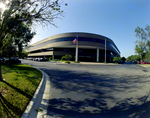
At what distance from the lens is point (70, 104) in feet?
11.9

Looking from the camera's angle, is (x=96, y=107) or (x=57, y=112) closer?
(x=57, y=112)

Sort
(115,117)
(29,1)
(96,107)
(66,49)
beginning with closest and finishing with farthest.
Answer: (115,117) < (96,107) < (29,1) < (66,49)

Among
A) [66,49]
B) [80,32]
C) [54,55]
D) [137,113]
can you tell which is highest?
[80,32]

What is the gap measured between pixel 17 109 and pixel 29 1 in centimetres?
539

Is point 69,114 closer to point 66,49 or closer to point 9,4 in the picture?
point 9,4

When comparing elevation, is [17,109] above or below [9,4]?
below

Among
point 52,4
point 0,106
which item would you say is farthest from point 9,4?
point 0,106

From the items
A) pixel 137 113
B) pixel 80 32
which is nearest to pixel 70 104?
pixel 137 113

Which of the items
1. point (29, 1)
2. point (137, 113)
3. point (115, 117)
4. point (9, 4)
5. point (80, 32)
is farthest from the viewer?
point (80, 32)

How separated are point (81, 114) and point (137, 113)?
1.87 metres

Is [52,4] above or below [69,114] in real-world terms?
above

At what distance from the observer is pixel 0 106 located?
10.2 feet

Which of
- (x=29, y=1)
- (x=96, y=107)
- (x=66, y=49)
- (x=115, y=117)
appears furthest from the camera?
(x=66, y=49)

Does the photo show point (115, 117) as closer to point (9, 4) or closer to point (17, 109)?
point (17, 109)
